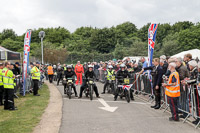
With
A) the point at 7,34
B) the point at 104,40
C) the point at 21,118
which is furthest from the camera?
the point at 7,34

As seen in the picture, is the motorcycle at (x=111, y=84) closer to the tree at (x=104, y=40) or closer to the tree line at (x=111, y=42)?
the tree line at (x=111, y=42)

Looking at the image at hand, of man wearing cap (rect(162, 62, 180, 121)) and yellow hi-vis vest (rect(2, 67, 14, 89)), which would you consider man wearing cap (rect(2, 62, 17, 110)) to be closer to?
yellow hi-vis vest (rect(2, 67, 14, 89))

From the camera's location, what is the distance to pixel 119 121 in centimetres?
788

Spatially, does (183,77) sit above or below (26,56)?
below

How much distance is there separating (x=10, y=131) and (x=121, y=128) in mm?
3143

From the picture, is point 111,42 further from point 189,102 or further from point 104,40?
point 189,102

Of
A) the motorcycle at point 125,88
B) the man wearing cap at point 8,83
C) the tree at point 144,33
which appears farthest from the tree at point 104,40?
the man wearing cap at point 8,83

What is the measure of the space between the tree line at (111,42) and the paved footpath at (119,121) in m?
30.4

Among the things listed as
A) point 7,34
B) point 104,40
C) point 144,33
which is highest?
point 7,34

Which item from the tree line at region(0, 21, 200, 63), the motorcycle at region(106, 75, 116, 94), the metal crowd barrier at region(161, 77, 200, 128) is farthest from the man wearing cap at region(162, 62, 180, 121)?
the tree line at region(0, 21, 200, 63)

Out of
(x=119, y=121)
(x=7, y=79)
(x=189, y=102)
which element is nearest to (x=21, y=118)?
(x=7, y=79)

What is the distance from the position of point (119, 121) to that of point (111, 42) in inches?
2390

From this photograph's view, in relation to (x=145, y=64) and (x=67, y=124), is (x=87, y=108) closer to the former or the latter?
(x=67, y=124)

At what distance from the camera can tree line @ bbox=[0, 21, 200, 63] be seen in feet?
151
